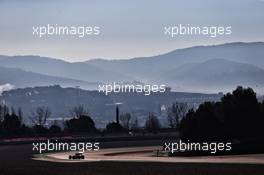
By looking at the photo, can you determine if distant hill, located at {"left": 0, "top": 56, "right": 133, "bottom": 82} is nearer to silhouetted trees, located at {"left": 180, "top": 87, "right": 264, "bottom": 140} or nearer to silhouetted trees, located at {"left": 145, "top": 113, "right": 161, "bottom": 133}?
silhouetted trees, located at {"left": 145, "top": 113, "right": 161, "bottom": 133}

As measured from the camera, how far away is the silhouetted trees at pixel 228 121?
7275 centimetres

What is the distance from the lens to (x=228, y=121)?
72.9 metres

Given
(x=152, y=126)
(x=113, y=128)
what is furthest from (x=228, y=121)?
(x=152, y=126)

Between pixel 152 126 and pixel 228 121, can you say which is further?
pixel 152 126

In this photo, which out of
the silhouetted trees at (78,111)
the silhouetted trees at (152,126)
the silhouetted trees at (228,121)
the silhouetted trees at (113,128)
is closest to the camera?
the silhouetted trees at (228,121)

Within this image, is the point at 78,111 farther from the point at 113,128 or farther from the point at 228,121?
the point at 228,121

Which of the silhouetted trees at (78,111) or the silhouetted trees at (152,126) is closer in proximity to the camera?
the silhouetted trees at (152,126)

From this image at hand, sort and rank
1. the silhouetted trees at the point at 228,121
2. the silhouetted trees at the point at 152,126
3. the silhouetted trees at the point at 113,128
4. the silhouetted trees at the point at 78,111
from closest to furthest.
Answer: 1. the silhouetted trees at the point at 228,121
2. the silhouetted trees at the point at 113,128
3. the silhouetted trees at the point at 152,126
4. the silhouetted trees at the point at 78,111

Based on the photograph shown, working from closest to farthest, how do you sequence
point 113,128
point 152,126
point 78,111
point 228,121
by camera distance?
point 228,121
point 113,128
point 152,126
point 78,111

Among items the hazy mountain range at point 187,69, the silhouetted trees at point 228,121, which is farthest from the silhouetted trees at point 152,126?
the silhouetted trees at point 228,121

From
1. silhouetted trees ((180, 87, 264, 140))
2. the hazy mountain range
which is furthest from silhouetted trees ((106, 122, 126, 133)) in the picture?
silhouetted trees ((180, 87, 264, 140))

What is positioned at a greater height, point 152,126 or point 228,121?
point 152,126

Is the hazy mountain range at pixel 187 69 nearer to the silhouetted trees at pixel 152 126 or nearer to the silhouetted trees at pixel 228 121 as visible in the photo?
the silhouetted trees at pixel 152 126
